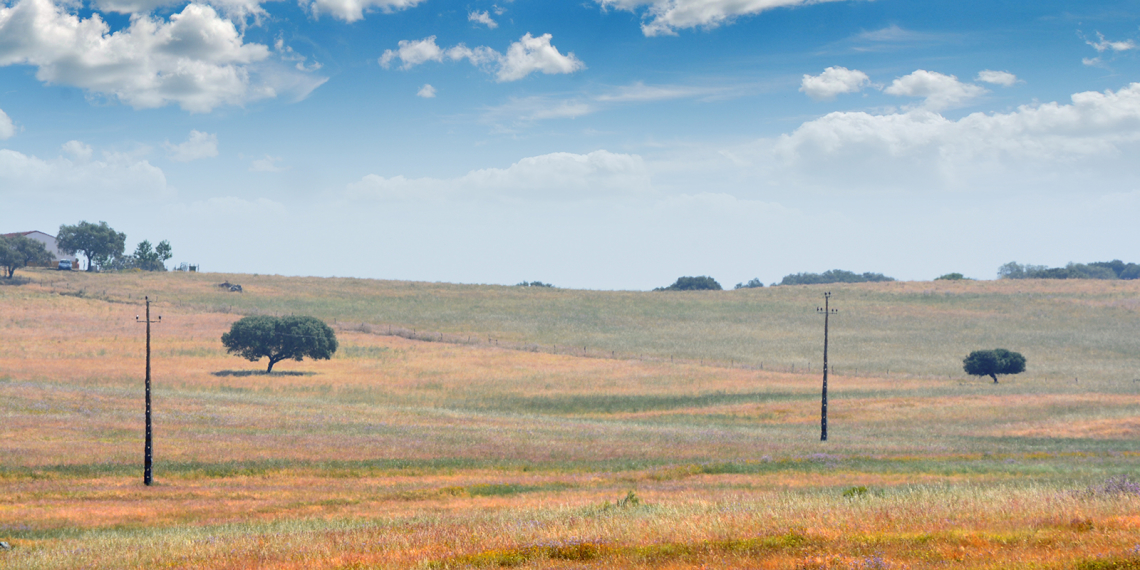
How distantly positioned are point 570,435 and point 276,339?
46.8m

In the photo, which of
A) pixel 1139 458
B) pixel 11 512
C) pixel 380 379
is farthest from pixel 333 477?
pixel 380 379

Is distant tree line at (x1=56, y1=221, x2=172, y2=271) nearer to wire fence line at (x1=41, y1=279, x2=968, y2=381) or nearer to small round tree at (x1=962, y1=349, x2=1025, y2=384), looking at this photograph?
wire fence line at (x1=41, y1=279, x2=968, y2=381)

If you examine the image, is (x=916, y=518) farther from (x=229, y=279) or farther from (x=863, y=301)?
(x=229, y=279)

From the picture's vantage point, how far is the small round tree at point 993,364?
80188 millimetres

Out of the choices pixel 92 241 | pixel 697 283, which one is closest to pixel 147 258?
pixel 92 241

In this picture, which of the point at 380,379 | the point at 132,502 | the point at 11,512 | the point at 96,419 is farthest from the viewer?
the point at 380,379

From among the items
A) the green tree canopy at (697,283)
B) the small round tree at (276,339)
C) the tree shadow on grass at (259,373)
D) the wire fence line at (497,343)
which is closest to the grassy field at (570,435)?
the wire fence line at (497,343)

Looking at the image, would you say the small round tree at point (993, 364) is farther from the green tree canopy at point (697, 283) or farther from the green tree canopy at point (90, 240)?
the green tree canopy at point (90, 240)

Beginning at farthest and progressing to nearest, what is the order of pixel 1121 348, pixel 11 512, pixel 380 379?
pixel 1121 348 → pixel 380 379 → pixel 11 512

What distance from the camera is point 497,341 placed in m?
104

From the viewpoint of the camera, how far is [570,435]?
48125 millimetres

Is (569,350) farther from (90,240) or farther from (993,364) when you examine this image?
(90,240)

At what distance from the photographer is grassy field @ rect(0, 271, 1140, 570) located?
1493cm

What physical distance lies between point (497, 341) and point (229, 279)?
7102 centimetres
